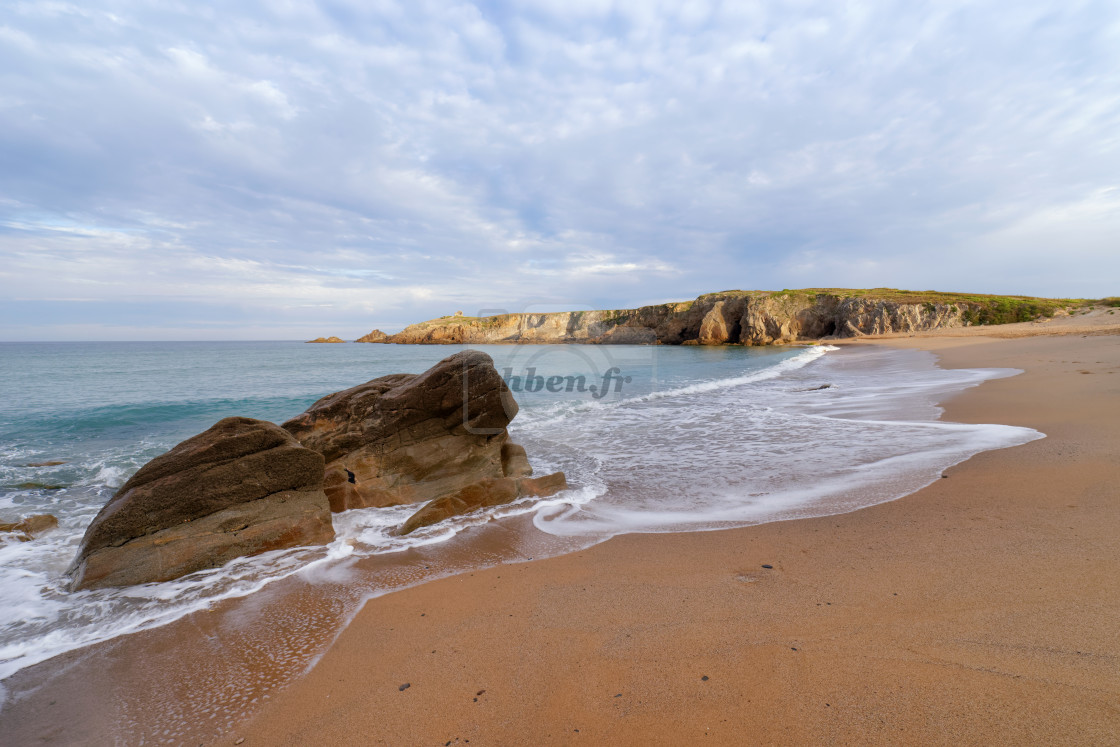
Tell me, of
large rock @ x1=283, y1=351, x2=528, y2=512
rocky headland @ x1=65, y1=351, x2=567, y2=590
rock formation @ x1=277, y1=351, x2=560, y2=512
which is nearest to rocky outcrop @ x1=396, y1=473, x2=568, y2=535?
rocky headland @ x1=65, y1=351, x2=567, y2=590

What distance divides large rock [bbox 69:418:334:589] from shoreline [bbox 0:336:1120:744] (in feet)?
4.06

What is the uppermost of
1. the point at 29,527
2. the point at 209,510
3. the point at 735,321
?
the point at 735,321

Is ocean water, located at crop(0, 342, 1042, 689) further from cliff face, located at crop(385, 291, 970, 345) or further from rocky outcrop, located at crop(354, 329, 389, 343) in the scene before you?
rocky outcrop, located at crop(354, 329, 389, 343)

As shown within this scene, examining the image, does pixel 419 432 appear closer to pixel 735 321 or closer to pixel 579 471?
pixel 579 471

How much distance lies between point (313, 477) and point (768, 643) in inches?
214

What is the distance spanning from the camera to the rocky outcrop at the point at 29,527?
5.80 metres

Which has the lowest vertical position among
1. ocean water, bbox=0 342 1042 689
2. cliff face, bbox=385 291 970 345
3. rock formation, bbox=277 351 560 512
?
ocean water, bbox=0 342 1042 689

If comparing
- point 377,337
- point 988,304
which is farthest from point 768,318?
point 377,337

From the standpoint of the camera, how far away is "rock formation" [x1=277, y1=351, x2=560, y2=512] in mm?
7203

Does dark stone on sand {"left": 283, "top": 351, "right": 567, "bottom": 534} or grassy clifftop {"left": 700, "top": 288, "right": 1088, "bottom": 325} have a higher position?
grassy clifftop {"left": 700, "top": 288, "right": 1088, "bottom": 325}

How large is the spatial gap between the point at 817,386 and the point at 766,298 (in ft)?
174

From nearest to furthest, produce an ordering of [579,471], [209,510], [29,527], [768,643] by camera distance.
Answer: [768,643] < [209,510] < [29,527] < [579,471]

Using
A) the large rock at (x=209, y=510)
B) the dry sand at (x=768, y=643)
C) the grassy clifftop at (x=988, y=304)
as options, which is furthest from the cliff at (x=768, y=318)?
the large rock at (x=209, y=510)

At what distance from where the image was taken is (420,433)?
768cm
